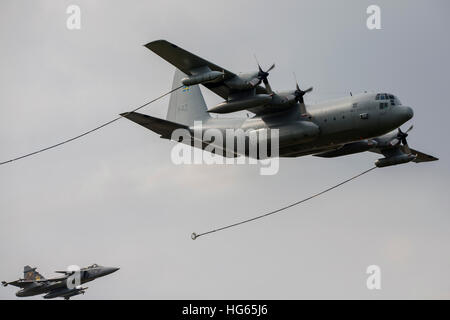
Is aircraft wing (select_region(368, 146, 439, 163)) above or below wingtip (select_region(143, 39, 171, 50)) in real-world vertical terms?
below

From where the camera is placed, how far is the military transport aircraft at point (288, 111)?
121 feet

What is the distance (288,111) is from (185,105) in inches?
386

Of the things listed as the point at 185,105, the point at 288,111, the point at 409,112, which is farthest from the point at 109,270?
the point at 409,112

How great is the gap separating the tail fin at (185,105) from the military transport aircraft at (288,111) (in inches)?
181

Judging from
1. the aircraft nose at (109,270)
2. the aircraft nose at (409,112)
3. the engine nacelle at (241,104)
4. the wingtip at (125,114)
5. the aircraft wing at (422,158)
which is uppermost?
the engine nacelle at (241,104)

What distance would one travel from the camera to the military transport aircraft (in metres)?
37.0

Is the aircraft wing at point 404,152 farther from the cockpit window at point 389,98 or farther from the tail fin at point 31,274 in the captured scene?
the tail fin at point 31,274

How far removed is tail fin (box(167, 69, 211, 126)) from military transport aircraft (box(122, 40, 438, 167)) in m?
4.60

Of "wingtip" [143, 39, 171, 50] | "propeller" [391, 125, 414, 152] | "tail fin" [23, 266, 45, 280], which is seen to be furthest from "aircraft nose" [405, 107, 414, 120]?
"tail fin" [23, 266, 45, 280]

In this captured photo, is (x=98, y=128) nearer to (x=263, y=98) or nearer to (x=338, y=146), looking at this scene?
(x=263, y=98)

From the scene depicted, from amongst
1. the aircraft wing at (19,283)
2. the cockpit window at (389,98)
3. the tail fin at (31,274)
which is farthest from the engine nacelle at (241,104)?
the tail fin at (31,274)

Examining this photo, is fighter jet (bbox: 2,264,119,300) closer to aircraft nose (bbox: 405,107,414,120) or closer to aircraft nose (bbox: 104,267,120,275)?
aircraft nose (bbox: 104,267,120,275)

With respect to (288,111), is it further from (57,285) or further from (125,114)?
(57,285)
